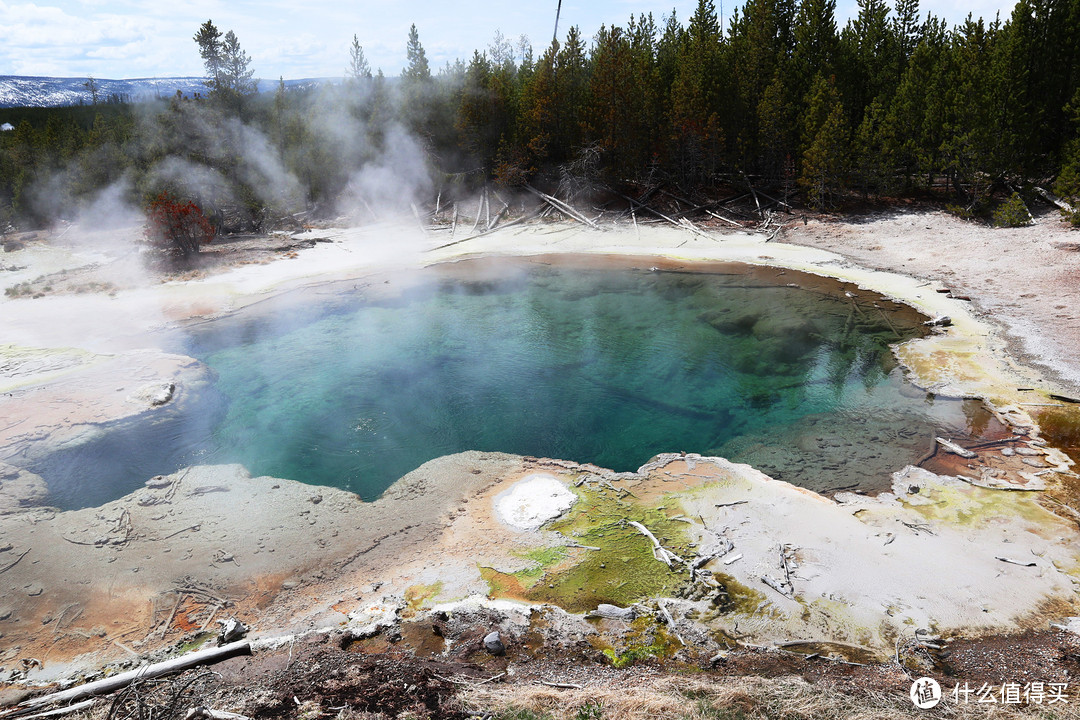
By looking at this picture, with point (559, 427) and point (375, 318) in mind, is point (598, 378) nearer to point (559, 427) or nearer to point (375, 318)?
point (559, 427)

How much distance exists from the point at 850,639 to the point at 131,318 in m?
18.0

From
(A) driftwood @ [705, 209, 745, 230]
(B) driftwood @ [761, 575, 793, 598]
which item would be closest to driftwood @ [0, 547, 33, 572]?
(B) driftwood @ [761, 575, 793, 598]

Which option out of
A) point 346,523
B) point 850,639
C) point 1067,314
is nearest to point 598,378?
point 346,523

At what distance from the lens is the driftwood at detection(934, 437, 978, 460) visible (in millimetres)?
9430

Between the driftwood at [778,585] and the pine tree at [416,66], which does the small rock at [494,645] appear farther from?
the pine tree at [416,66]

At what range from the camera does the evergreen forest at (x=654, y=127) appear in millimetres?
22203

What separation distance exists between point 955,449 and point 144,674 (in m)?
11.3

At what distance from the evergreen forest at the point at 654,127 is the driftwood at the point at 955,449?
14.3 metres

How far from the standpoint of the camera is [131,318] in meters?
16.2

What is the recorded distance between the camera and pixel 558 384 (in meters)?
12.7

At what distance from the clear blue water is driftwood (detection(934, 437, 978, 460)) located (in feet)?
0.65

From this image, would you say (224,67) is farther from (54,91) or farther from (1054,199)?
(54,91)

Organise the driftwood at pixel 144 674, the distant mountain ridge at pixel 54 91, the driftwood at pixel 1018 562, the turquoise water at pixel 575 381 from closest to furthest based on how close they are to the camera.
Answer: the driftwood at pixel 144 674 < the driftwood at pixel 1018 562 < the turquoise water at pixel 575 381 < the distant mountain ridge at pixel 54 91

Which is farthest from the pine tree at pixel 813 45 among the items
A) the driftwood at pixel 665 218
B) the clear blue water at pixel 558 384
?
the clear blue water at pixel 558 384
